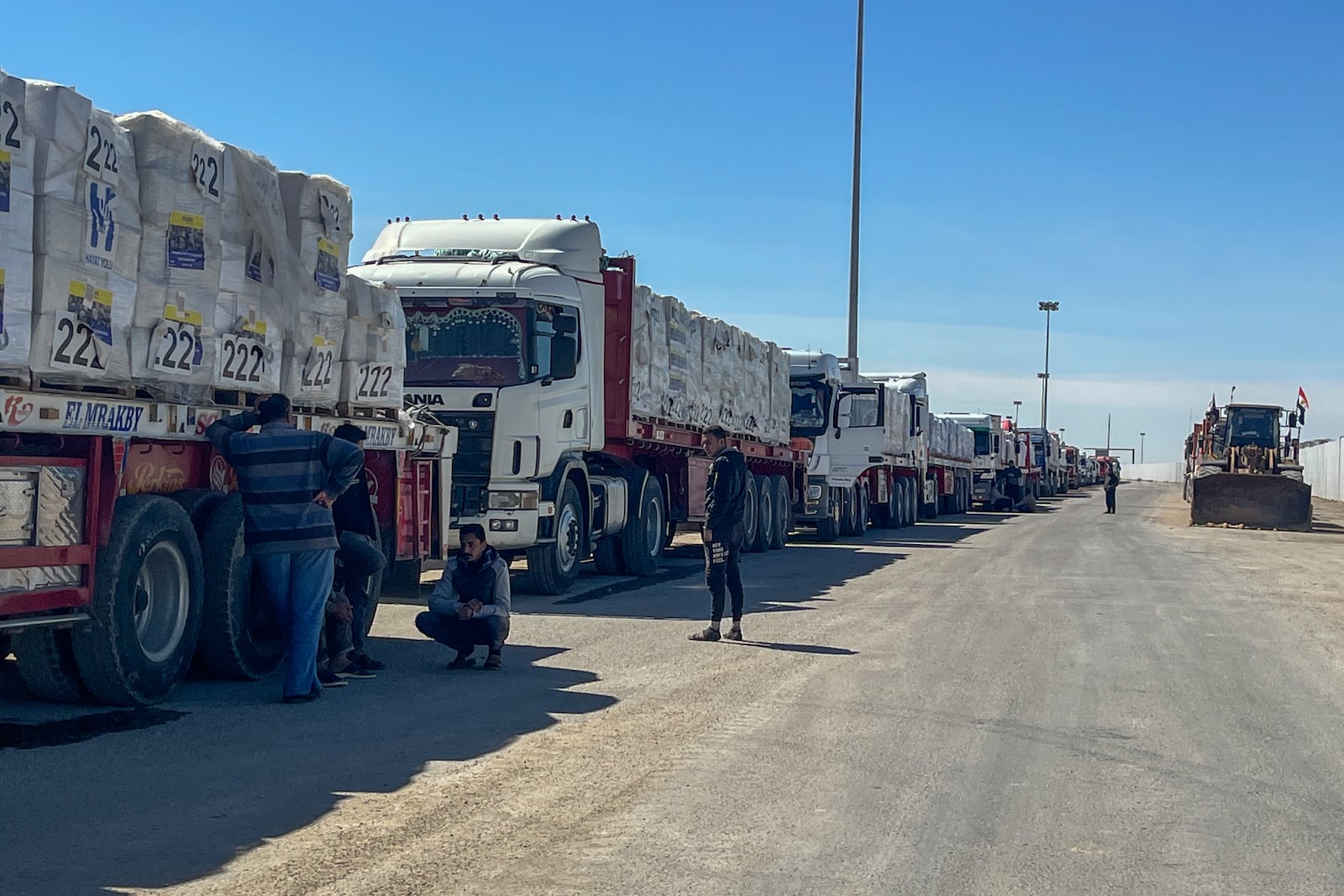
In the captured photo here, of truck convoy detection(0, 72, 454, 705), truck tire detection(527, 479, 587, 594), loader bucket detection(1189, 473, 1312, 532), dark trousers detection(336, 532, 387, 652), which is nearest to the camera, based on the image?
truck convoy detection(0, 72, 454, 705)

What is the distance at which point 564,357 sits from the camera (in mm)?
14836

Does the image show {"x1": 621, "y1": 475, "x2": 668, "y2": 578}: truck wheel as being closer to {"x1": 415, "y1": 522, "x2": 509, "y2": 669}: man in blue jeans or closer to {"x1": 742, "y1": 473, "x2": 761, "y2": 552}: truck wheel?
{"x1": 742, "y1": 473, "x2": 761, "y2": 552}: truck wheel

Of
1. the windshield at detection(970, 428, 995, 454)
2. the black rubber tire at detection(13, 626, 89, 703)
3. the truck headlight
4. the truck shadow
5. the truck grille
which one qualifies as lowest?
the truck shadow

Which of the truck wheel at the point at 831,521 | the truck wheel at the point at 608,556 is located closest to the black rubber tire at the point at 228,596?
the truck wheel at the point at 608,556

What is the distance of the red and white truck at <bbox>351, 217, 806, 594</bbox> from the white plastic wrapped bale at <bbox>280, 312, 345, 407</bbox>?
384 centimetres

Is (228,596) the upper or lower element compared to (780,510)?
lower

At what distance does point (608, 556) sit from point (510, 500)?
150 inches

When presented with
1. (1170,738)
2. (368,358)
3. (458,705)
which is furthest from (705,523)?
(1170,738)

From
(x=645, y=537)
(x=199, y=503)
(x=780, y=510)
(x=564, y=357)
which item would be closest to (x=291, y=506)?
(x=199, y=503)

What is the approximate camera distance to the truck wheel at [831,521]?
1097 inches

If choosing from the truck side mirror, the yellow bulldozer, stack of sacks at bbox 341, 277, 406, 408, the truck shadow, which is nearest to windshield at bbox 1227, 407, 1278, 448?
the yellow bulldozer

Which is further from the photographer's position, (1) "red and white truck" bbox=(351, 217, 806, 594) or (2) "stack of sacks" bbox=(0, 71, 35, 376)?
(1) "red and white truck" bbox=(351, 217, 806, 594)

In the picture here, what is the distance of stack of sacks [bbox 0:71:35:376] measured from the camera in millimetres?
6828

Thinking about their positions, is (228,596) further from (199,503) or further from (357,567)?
(357,567)
